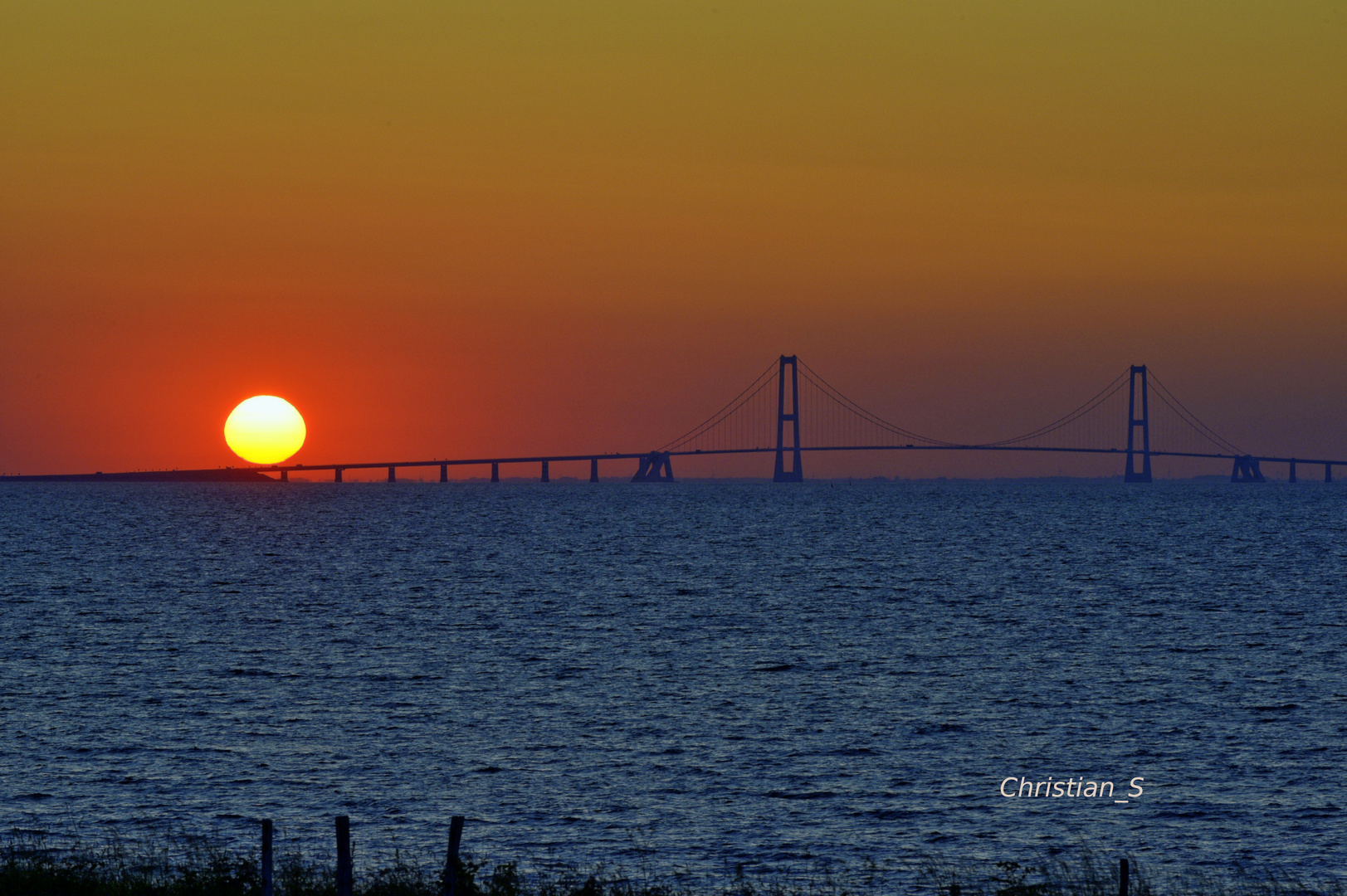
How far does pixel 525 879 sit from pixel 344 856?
20.2 feet

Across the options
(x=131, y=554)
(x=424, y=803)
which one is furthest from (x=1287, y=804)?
(x=131, y=554)

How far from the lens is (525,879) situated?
60.4 ft

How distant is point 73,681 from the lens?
35656mm

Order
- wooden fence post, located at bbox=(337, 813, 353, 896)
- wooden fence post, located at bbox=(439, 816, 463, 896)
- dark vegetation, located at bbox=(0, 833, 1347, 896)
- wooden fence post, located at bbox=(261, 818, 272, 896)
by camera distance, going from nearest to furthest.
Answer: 1. wooden fence post, located at bbox=(337, 813, 353, 896)
2. wooden fence post, located at bbox=(439, 816, 463, 896)
3. wooden fence post, located at bbox=(261, 818, 272, 896)
4. dark vegetation, located at bbox=(0, 833, 1347, 896)

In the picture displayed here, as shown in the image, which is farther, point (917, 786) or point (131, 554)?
point (131, 554)

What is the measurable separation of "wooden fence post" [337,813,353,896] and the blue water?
7.72 metres

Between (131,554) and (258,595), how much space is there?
33674 millimetres

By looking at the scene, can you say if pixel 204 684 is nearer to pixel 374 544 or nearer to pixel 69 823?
→ pixel 69 823

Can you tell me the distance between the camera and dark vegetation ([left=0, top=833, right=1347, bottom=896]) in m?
15.7

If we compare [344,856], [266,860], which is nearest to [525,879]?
[266,860]

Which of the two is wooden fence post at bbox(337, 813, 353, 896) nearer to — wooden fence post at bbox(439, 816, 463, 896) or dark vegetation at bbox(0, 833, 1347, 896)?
wooden fence post at bbox(439, 816, 463, 896)

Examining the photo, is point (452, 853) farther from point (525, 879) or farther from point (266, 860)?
point (525, 879)

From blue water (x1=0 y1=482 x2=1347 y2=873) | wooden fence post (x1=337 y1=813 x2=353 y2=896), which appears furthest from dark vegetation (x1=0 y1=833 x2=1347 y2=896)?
wooden fence post (x1=337 y1=813 x2=353 y2=896)

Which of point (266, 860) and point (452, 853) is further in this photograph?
point (266, 860)
